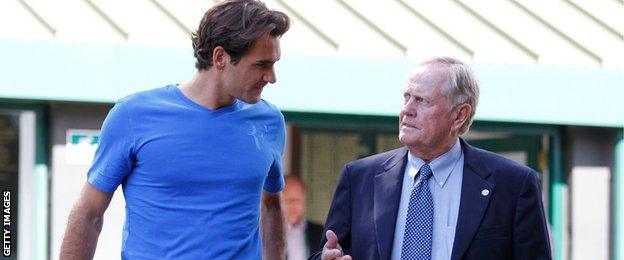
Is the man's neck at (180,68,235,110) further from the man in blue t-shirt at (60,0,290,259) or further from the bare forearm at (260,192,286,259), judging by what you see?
the bare forearm at (260,192,286,259)

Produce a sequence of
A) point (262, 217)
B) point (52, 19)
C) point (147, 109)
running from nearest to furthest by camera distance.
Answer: point (147, 109) < point (262, 217) < point (52, 19)

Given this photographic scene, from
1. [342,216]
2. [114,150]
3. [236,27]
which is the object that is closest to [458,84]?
[342,216]

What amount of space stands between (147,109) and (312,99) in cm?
388

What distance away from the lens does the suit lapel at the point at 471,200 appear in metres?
4.16

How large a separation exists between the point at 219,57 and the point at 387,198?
0.71m

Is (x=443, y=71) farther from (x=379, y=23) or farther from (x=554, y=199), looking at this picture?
(x=554, y=199)

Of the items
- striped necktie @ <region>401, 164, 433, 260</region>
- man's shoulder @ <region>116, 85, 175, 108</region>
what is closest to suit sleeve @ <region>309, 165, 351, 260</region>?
striped necktie @ <region>401, 164, 433, 260</region>

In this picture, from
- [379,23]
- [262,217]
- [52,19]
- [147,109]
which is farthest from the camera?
[379,23]

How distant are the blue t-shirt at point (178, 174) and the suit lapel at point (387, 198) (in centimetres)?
43

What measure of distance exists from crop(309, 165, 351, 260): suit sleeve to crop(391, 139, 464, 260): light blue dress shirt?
178mm

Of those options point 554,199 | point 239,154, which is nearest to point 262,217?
point 239,154

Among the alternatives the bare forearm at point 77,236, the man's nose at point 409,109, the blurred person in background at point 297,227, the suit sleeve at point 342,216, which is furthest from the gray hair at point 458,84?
the blurred person in background at point 297,227

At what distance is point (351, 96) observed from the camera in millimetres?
7973

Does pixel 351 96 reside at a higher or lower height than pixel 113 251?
higher
